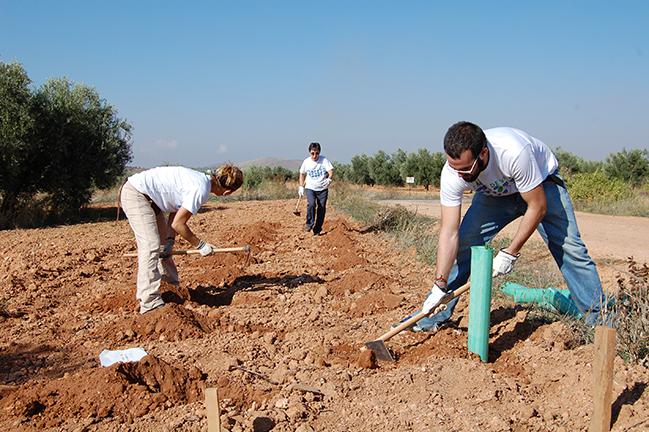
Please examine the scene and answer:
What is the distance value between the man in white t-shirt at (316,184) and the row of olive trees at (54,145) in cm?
668

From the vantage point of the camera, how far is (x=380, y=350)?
3867mm

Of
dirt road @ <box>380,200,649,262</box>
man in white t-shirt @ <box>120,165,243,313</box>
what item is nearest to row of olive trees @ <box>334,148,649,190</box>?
dirt road @ <box>380,200,649,262</box>

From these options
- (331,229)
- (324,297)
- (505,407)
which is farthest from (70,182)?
(505,407)

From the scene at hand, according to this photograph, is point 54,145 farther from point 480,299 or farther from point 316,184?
point 480,299

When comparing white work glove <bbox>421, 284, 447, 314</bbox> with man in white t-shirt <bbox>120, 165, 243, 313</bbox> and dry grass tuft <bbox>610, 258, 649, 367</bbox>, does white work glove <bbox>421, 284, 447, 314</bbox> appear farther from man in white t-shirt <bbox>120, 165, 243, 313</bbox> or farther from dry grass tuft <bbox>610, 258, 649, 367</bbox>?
man in white t-shirt <bbox>120, 165, 243, 313</bbox>

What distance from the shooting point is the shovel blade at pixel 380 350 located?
12.6 ft

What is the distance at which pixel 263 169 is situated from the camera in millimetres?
37000

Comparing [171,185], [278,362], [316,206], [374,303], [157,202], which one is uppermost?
[171,185]

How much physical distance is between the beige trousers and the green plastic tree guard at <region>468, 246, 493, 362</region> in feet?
8.81

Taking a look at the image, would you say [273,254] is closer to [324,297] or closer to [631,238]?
[324,297]

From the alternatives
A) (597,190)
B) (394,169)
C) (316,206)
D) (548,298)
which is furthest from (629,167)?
(548,298)

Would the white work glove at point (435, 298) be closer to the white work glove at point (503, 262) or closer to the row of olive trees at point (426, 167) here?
the white work glove at point (503, 262)

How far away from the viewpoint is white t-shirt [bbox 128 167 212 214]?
16.7 feet

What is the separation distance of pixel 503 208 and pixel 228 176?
2.45 meters
